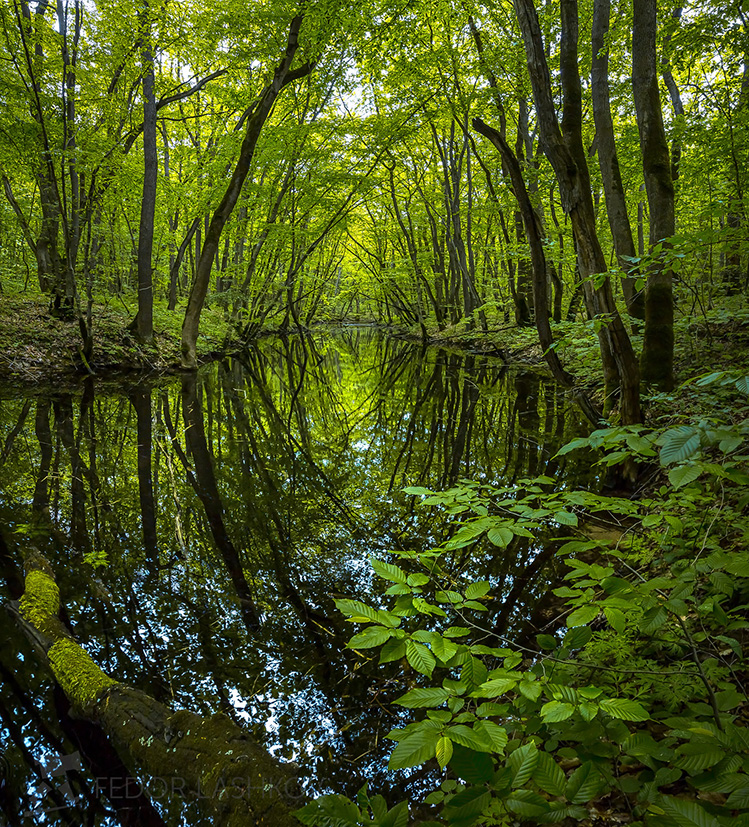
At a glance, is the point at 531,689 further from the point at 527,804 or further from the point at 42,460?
the point at 42,460

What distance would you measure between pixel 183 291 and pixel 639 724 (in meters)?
28.9

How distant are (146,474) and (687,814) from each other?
619 centimetres

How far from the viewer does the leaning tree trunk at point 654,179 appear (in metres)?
5.21

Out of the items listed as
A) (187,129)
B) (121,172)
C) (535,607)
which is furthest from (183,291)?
(535,607)

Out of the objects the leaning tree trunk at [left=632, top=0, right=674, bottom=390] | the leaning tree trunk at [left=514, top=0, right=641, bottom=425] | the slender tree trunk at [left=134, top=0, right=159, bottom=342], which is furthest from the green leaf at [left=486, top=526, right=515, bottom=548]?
the slender tree trunk at [left=134, top=0, right=159, bottom=342]

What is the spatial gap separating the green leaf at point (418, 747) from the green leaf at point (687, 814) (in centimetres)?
51

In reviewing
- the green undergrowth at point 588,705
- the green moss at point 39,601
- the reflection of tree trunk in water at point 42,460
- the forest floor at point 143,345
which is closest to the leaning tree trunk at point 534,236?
the forest floor at point 143,345

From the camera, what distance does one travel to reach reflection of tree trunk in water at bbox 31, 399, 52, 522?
4.76 metres

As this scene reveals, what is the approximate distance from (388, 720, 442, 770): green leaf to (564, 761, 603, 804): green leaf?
1.25 ft

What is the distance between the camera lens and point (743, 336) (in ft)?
23.5

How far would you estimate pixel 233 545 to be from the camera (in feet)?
14.4

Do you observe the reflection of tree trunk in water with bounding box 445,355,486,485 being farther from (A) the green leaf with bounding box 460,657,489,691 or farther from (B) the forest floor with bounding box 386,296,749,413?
(A) the green leaf with bounding box 460,657,489,691

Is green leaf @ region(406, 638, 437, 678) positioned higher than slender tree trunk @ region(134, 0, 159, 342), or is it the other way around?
slender tree trunk @ region(134, 0, 159, 342)

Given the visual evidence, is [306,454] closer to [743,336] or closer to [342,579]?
[342,579]
